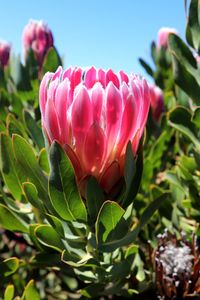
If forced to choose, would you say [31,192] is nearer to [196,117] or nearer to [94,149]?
[94,149]

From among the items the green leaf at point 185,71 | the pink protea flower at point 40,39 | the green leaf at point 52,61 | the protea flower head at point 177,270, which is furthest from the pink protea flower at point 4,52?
the protea flower head at point 177,270

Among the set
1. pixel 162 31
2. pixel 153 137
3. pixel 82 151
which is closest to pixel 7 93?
pixel 153 137

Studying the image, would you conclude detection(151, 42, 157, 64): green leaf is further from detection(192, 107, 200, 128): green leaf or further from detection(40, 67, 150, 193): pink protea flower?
detection(40, 67, 150, 193): pink protea flower

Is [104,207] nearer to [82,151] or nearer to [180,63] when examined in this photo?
[82,151]

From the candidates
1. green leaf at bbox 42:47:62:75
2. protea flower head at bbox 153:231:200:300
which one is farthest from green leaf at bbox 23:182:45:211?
green leaf at bbox 42:47:62:75

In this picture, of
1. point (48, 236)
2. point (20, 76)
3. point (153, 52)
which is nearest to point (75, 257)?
point (48, 236)
